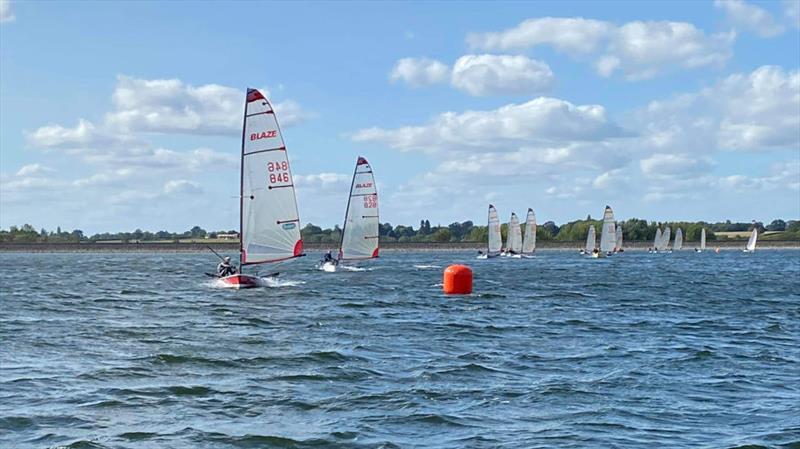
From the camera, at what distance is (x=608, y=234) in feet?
487

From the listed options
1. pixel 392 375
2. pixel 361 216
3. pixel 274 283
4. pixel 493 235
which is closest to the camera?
pixel 392 375

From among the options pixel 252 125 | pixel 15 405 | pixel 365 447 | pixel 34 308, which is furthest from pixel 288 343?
pixel 252 125

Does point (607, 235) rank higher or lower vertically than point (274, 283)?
higher

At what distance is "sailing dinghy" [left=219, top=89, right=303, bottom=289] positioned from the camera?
51531 mm

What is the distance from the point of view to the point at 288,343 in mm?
30641

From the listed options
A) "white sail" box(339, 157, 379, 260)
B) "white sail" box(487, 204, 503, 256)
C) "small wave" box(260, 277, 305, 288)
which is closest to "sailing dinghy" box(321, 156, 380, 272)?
"white sail" box(339, 157, 379, 260)

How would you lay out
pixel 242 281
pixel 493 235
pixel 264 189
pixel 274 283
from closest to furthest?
pixel 242 281 → pixel 264 189 → pixel 274 283 → pixel 493 235

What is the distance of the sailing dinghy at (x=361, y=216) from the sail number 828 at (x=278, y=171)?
2448cm

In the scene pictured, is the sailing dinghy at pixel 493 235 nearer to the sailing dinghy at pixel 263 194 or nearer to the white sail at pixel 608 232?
the white sail at pixel 608 232

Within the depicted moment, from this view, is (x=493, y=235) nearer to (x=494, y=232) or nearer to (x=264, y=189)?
(x=494, y=232)

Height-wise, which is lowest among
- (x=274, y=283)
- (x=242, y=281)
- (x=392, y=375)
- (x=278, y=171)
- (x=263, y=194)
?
(x=392, y=375)

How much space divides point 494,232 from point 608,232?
21.7 metres

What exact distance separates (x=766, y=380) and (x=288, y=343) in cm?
1342

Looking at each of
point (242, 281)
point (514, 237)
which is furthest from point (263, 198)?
point (514, 237)
